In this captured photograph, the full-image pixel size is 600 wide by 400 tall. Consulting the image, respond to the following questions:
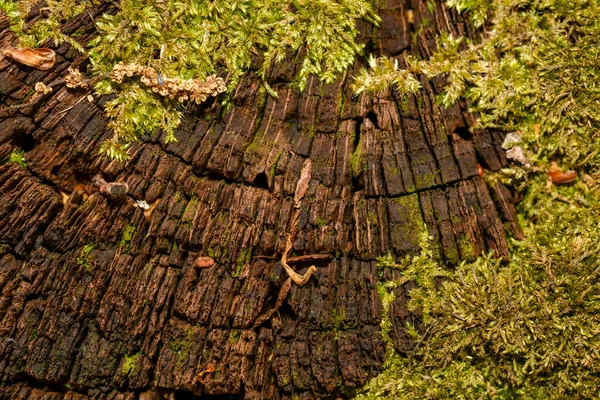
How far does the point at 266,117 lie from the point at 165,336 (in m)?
1.33

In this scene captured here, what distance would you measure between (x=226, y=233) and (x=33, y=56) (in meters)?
1.42

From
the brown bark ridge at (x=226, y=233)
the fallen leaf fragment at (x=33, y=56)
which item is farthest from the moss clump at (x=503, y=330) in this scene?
the fallen leaf fragment at (x=33, y=56)

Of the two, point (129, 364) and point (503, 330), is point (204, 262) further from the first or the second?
point (503, 330)

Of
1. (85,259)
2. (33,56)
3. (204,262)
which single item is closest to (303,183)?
(204,262)

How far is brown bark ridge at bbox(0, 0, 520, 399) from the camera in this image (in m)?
2.61

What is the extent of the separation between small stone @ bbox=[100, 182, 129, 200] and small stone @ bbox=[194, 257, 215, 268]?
55 cm

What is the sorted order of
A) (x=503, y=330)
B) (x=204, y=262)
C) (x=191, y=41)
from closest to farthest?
(x=503, y=330) < (x=204, y=262) < (x=191, y=41)

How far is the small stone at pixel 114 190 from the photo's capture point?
2674 mm

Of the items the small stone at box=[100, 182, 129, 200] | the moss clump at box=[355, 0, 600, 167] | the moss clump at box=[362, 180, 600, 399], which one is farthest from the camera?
the moss clump at box=[355, 0, 600, 167]

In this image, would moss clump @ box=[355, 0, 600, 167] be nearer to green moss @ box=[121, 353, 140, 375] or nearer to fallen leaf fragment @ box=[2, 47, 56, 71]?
fallen leaf fragment @ box=[2, 47, 56, 71]

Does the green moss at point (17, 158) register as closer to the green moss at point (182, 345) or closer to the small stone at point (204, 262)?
the small stone at point (204, 262)

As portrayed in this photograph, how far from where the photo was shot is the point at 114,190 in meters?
2.67

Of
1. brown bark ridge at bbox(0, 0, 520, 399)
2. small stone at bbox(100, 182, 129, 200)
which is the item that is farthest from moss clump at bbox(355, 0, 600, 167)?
small stone at bbox(100, 182, 129, 200)

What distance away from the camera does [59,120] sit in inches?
106
